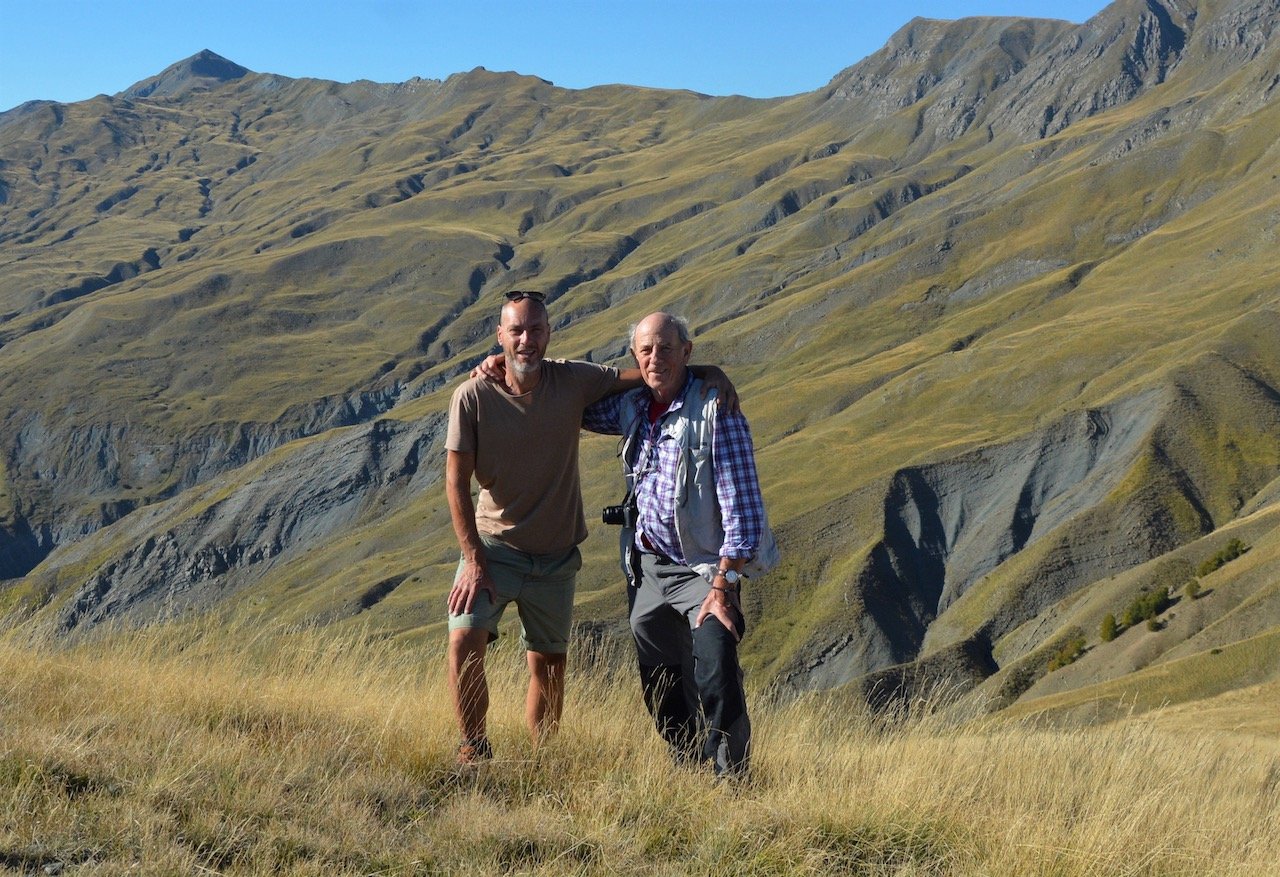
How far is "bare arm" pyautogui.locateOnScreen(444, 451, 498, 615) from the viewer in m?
6.91

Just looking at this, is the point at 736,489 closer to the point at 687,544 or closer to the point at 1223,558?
the point at 687,544

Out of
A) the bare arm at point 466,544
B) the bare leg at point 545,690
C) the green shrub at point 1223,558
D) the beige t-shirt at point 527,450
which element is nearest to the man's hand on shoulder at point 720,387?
the beige t-shirt at point 527,450

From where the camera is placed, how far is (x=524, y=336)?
7031 mm

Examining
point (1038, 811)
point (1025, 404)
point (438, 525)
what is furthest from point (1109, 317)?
point (1038, 811)

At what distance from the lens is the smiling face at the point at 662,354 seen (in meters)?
7.02

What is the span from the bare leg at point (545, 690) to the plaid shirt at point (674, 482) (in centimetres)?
97

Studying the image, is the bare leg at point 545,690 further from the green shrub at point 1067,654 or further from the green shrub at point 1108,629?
the green shrub at point 1108,629

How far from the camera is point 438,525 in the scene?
385ft

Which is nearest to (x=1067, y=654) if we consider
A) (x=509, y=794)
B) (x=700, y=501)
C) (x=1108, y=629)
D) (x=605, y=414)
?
(x=1108, y=629)

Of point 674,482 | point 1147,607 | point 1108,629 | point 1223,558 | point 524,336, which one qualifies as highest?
point 524,336

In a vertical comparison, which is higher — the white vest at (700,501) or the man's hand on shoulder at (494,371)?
the man's hand on shoulder at (494,371)

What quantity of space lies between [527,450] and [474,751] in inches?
68.9

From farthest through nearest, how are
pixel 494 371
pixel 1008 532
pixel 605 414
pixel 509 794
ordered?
pixel 1008 532, pixel 605 414, pixel 494 371, pixel 509 794

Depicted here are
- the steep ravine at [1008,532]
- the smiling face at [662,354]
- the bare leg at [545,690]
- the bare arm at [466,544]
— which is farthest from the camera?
the steep ravine at [1008,532]
